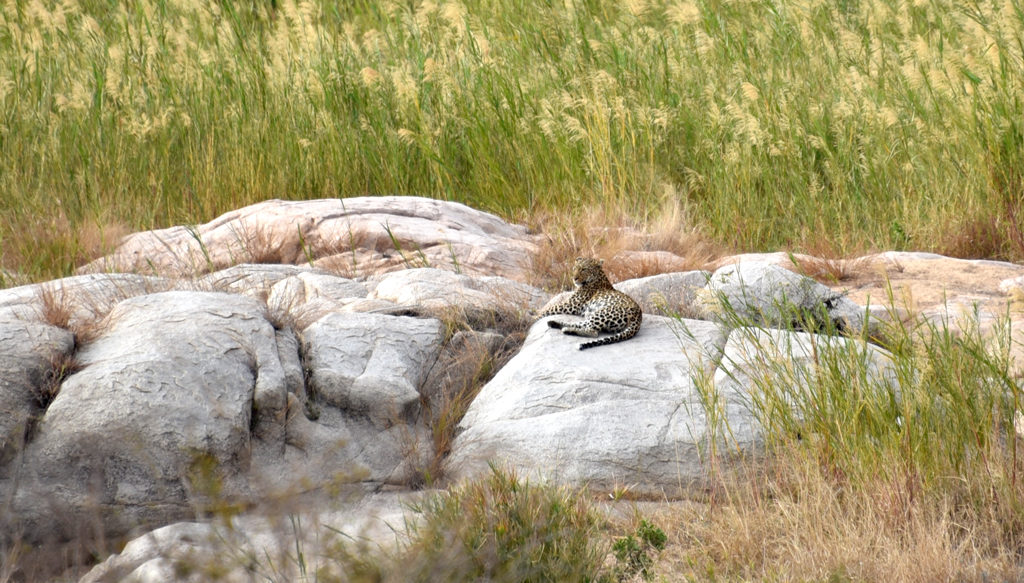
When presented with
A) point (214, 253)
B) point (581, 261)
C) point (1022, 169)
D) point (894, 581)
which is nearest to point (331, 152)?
point (214, 253)

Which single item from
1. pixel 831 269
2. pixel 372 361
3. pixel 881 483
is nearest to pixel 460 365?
pixel 372 361

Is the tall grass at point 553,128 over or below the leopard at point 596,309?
over

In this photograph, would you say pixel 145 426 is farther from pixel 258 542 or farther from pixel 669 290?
pixel 669 290

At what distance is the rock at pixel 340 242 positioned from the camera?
6.41 m

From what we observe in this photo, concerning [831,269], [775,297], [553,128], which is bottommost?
[831,269]

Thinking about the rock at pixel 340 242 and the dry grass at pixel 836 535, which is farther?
the rock at pixel 340 242

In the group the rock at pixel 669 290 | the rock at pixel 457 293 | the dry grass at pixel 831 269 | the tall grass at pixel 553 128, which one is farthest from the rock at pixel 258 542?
the tall grass at pixel 553 128

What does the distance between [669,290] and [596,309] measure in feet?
2.32

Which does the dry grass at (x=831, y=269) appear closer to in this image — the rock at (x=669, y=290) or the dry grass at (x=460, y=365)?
the rock at (x=669, y=290)

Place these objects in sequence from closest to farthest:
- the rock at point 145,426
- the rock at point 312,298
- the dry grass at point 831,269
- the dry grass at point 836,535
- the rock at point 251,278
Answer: the dry grass at point 836,535 → the rock at point 145,426 → the rock at point 312,298 → the rock at point 251,278 → the dry grass at point 831,269

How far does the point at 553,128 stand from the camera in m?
7.90

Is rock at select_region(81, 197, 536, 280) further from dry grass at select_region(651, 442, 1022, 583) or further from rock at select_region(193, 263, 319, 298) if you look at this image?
dry grass at select_region(651, 442, 1022, 583)

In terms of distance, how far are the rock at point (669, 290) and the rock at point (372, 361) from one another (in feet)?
4.25

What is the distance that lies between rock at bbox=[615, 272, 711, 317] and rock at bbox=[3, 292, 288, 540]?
7.22ft
